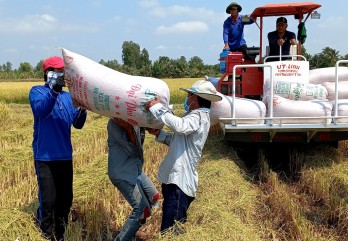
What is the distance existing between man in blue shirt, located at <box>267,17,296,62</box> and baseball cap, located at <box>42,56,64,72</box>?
4422 millimetres

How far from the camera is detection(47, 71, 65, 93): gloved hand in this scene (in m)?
3.15

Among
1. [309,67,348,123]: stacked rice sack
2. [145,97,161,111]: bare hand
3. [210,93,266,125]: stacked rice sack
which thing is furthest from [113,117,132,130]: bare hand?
[309,67,348,123]: stacked rice sack

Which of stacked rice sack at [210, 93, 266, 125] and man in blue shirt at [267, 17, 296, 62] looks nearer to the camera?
stacked rice sack at [210, 93, 266, 125]

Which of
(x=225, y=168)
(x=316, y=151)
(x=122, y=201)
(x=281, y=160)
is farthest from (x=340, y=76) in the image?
(x=122, y=201)

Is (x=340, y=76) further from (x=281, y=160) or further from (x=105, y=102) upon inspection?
(x=105, y=102)

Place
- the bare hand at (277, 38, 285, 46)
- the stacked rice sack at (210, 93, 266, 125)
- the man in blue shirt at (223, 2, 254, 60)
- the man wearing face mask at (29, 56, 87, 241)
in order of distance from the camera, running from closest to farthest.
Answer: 1. the man wearing face mask at (29, 56, 87, 241)
2. the stacked rice sack at (210, 93, 266, 125)
3. the bare hand at (277, 38, 285, 46)
4. the man in blue shirt at (223, 2, 254, 60)

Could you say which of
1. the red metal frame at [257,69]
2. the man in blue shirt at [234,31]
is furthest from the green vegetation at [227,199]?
the man in blue shirt at [234,31]

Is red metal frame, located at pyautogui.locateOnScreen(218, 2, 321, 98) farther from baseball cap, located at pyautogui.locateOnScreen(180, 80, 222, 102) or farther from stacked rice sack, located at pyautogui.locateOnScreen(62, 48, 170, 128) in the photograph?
stacked rice sack, located at pyautogui.locateOnScreen(62, 48, 170, 128)

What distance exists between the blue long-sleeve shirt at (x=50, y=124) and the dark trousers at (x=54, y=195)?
0.29 feet

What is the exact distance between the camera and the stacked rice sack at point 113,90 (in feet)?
9.52

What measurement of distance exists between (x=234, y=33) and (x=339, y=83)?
225cm

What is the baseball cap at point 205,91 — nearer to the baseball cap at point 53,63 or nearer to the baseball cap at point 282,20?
the baseball cap at point 53,63

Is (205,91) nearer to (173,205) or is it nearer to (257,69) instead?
(173,205)

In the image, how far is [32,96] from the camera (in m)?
3.25
